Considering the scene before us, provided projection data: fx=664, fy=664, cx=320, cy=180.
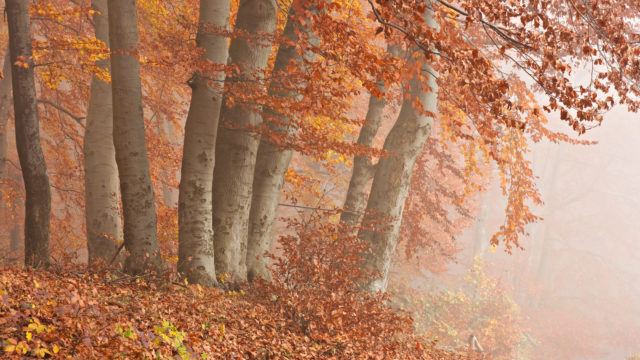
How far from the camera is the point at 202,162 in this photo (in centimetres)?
841

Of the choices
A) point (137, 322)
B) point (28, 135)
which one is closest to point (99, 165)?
point (28, 135)

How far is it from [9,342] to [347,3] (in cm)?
922

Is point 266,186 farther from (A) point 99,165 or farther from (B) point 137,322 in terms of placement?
(B) point 137,322

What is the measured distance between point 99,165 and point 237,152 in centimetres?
306

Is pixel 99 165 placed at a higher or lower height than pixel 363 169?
lower

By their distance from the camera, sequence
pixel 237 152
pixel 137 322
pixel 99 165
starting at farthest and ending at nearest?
1. pixel 99 165
2. pixel 237 152
3. pixel 137 322

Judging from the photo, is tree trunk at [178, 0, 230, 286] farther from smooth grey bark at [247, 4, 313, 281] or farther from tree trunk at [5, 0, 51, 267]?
tree trunk at [5, 0, 51, 267]

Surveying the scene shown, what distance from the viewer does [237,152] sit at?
908 cm

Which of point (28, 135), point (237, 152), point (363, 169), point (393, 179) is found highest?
point (363, 169)

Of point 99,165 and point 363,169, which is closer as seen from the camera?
point 99,165

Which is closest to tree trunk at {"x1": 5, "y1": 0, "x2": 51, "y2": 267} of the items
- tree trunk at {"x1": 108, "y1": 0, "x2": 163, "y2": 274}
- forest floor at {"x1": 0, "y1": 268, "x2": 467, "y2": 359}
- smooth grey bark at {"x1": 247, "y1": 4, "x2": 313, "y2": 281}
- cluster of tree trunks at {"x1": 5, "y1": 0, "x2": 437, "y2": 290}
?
cluster of tree trunks at {"x1": 5, "y1": 0, "x2": 437, "y2": 290}

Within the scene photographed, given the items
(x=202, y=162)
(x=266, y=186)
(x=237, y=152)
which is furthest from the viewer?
(x=266, y=186)

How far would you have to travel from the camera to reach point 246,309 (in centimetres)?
753

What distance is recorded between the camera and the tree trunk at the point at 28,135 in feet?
25.3
